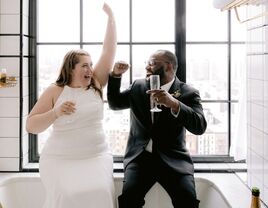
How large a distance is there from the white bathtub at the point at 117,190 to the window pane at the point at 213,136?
11.1 inches

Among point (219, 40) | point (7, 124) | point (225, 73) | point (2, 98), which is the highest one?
point (219, 40)

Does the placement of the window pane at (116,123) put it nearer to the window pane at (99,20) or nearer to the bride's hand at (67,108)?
the window pane at (99,20)

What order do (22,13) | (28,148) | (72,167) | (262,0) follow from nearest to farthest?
1. (262,0)
2. (72,167)
3. (22,13)
4. (28,148)

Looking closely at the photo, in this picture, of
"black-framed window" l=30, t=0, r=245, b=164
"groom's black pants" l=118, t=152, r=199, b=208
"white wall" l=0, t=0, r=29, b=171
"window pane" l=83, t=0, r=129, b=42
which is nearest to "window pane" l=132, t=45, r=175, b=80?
"black-framed window" l=30, t=0, r=245, b=164

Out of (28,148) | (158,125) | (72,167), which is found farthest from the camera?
(28,148)

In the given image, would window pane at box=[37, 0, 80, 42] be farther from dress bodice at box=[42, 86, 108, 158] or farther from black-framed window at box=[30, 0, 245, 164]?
dress bodice at box=[42, 86, 108, 158]

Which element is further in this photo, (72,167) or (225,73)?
(225,73)

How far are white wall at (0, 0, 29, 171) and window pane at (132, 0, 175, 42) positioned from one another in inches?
29.9

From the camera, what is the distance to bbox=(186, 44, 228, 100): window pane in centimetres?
259

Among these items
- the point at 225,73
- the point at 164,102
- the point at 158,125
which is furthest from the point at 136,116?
the point at 225,73

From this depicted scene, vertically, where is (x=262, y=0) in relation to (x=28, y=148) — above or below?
above

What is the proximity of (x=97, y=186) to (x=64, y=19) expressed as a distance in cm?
125

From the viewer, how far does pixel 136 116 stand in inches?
89.3

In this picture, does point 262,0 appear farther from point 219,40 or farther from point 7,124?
point 7,124
